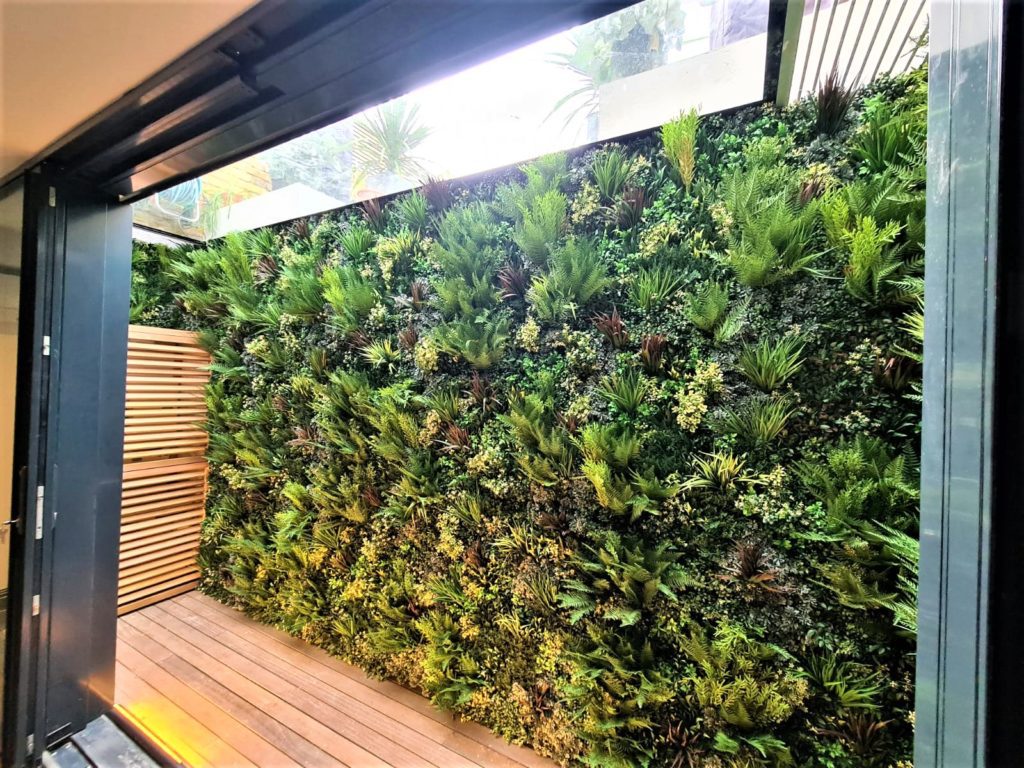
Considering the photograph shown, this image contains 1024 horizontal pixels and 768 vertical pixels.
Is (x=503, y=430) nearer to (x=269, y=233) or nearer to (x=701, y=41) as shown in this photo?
(x=701, y=41)

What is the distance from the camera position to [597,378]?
1729 mm

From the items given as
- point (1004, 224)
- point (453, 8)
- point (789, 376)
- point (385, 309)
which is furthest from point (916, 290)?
point (385, 309)

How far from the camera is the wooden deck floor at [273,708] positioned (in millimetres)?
1788

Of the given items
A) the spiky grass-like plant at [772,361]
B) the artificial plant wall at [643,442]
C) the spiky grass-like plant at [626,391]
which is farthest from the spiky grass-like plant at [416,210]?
the spiky grass-like plant at [772,361]

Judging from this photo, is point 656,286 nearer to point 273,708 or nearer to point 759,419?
point 759,419

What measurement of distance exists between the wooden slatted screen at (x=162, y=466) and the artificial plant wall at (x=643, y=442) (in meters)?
1.21

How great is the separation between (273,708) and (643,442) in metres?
2.30

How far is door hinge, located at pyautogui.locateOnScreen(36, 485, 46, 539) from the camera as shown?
58.6 inches

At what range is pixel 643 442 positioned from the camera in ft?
5.29

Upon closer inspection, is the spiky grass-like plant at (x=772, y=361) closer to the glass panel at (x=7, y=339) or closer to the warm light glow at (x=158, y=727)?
the warm light glow at (x=158, y=727)

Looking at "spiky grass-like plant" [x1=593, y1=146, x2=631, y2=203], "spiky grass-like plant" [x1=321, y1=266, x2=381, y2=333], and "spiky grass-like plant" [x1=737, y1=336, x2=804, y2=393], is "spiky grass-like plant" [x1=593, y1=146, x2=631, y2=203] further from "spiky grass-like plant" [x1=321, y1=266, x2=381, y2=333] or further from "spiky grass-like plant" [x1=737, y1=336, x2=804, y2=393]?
"spiky grass-like plant" [x1=321, y1=266, x2=381, y2=333]

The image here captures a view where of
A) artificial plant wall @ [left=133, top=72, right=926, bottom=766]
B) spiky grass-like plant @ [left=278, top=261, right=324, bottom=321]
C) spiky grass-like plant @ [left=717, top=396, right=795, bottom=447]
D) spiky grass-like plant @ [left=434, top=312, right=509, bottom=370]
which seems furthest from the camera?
spiky grass-like plant @ [left=278, top=261, right=324, bottom=321]

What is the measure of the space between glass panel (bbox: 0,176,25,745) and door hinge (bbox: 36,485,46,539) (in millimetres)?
135

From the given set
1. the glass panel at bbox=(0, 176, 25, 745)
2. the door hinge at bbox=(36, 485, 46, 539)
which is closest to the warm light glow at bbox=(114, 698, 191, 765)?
the glass panel at bbox=(0, 176, 25, 745)
